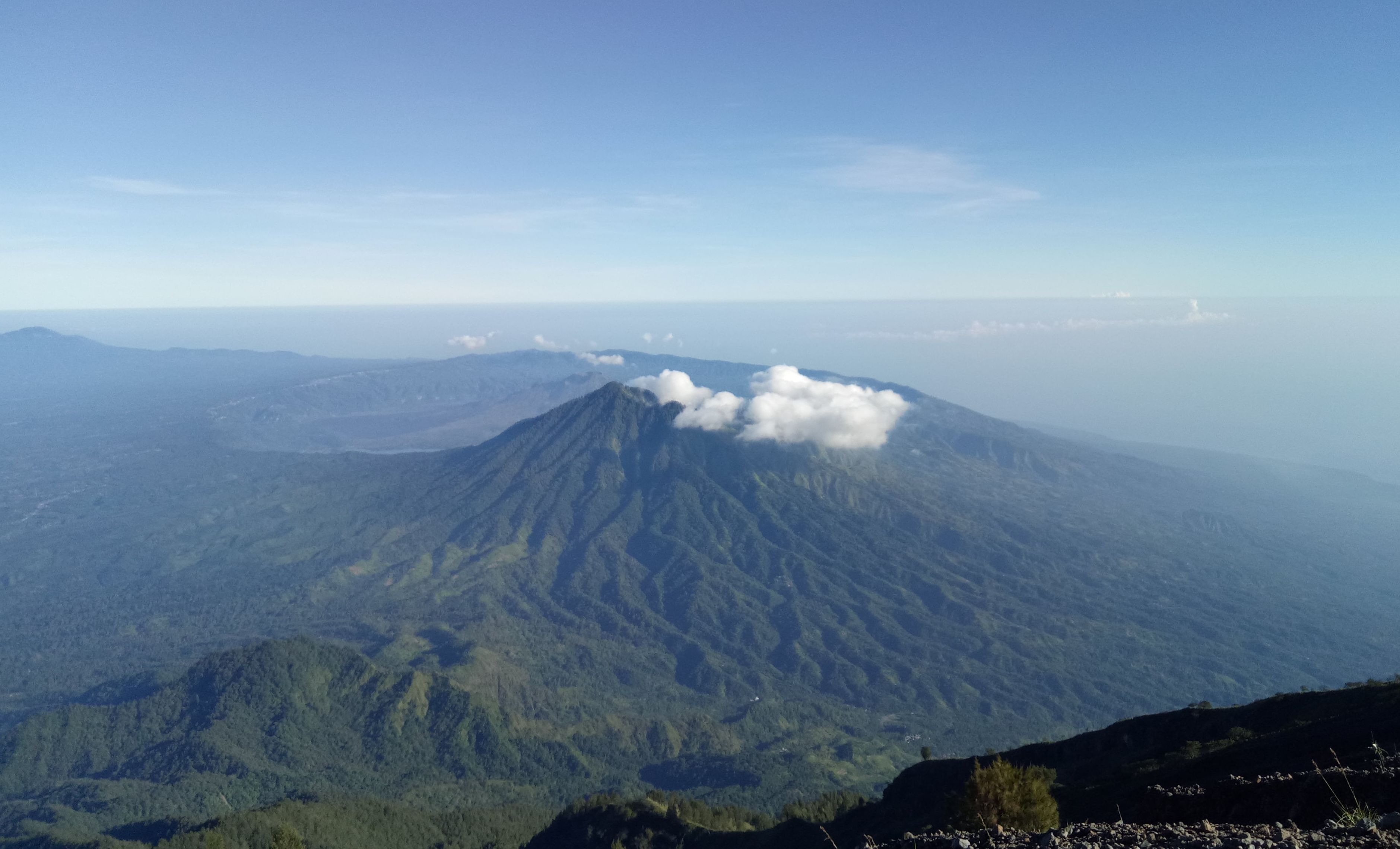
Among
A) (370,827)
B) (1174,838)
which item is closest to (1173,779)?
(1174,838)

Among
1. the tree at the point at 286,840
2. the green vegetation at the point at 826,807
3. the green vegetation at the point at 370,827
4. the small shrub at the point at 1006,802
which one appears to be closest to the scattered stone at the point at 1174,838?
the small shrub at the point at 1006,802

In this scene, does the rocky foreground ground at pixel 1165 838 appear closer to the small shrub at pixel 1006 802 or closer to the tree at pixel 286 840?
the small shrub at pixel 1006 802

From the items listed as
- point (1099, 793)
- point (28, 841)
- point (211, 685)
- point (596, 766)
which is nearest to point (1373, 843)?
point (1099, 793)

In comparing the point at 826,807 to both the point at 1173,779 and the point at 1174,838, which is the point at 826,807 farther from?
the point at 1174,838

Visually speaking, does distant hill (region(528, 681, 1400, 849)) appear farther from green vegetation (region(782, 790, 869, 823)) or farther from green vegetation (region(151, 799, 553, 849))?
green vegetation (region(151, 799, 553, 849))

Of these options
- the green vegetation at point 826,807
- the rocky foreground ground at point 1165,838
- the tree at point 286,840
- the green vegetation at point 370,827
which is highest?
the rocky foreground ground at point 1165,838

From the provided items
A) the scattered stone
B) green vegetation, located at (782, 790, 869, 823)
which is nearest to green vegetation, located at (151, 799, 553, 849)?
green vegetation, located at (782, 790, 869, 823)
